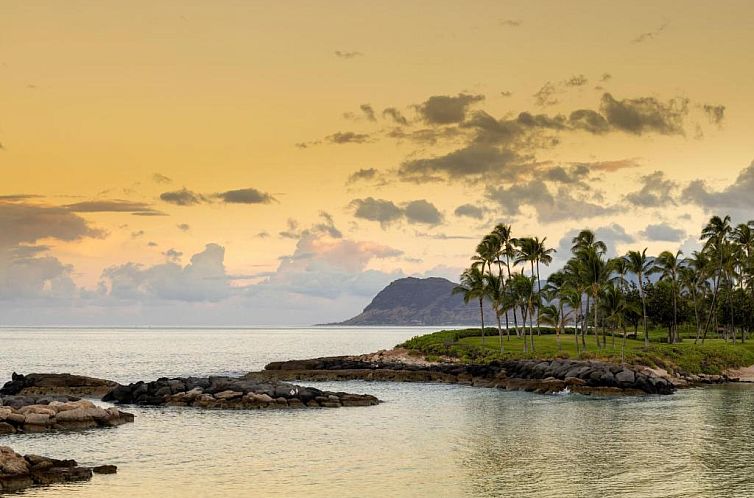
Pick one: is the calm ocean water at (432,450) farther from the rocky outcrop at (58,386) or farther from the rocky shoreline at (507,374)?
the rocky outcrop at (58,386)

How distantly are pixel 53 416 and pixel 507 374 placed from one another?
2284 inches

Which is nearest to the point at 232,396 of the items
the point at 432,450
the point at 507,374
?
the point at 432,450

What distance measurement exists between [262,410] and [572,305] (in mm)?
57395

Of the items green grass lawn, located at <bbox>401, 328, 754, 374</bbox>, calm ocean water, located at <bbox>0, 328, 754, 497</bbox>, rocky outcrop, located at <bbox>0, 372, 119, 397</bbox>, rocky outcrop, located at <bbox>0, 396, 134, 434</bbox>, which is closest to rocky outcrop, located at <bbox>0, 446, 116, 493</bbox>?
calm ocean water, located at <bbox>0, 328, 754, 497</bbox>

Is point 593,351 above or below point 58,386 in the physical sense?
above

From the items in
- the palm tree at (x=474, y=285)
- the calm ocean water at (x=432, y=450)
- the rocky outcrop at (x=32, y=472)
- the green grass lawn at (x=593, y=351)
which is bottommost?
the calm ocean water at (x=432, y=450)

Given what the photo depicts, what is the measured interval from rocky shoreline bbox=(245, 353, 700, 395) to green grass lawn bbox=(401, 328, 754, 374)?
375 centimetres

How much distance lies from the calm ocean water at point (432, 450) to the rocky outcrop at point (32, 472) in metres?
1.11

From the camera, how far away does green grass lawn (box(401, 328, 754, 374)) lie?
106m

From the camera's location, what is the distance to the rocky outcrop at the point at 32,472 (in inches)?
1483

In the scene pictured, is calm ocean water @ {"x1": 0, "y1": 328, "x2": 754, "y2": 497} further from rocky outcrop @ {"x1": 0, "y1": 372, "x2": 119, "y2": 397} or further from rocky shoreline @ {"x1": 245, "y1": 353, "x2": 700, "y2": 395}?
rocky outcrop @ {"x1": 0, "y1": 372, "x2": 119, "y2": 397}

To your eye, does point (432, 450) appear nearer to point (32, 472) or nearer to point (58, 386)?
point (32, 472)

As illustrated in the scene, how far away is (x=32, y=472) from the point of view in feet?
128

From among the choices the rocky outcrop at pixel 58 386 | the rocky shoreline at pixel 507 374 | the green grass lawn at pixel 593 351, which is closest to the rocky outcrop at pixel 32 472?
the rocky outcrop at pixel 58 386
